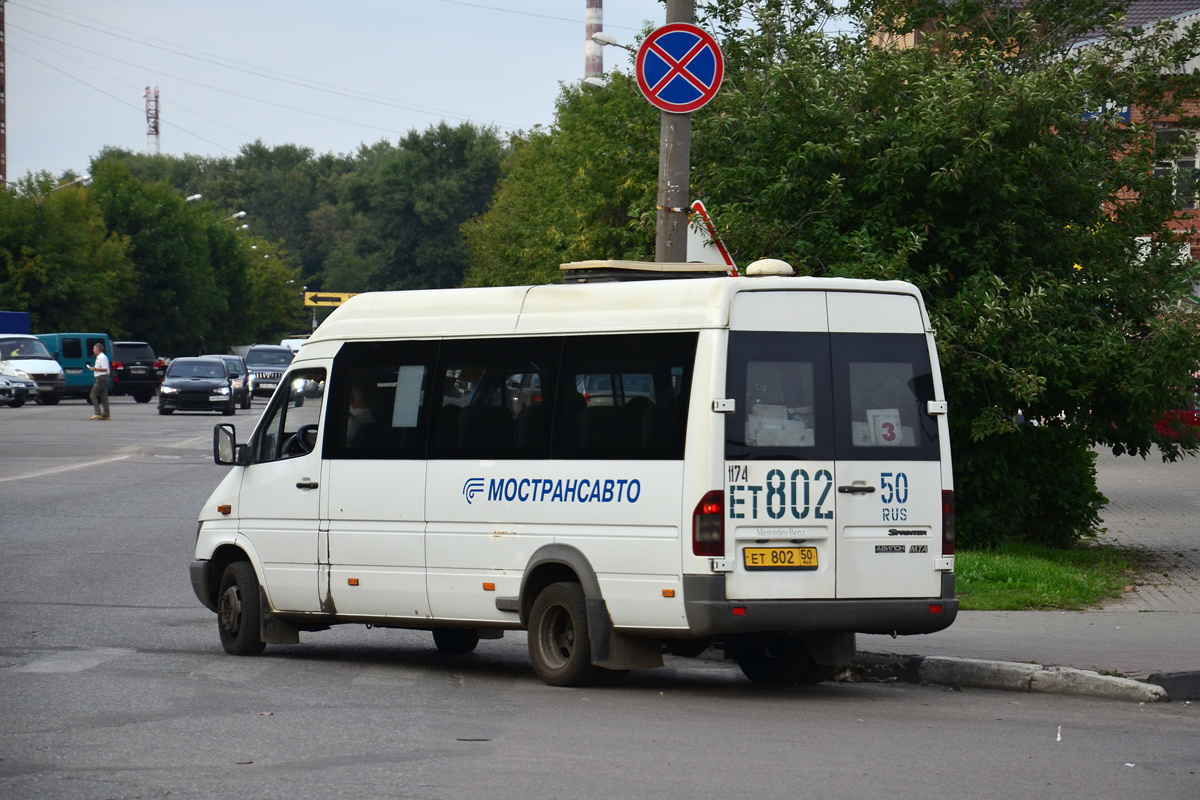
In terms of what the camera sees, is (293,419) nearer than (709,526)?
No

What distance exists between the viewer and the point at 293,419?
35.8 feet

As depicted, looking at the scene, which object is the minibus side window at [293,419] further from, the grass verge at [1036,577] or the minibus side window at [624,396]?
the grass verge at [1036,577]

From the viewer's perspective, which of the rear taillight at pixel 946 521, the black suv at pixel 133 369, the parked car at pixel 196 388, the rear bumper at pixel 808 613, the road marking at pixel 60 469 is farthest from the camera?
the black suv at pixel 133 369

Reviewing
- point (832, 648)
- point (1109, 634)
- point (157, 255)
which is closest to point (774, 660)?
point (832, 648)

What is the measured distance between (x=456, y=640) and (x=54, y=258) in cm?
6844

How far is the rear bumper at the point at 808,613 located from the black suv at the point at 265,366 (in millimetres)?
48732

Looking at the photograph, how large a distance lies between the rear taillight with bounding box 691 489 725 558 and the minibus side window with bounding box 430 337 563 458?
3.83 feet

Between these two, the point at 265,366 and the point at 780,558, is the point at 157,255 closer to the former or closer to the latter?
the point at 265,366

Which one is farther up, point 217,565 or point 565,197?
point 565,197

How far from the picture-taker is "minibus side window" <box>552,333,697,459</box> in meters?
8.88

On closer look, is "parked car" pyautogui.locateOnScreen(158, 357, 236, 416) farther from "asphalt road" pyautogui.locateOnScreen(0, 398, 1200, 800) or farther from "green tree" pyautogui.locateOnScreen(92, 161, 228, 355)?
"green tree" pyautogui.locateOnScreen(92, 161, 228, 355)

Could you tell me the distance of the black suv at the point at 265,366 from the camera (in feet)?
189

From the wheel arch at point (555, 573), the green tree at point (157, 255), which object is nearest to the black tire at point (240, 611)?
the wheel arch at point (555, 573)

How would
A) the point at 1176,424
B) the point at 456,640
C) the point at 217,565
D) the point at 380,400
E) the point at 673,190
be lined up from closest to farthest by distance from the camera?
the point at 380,400 < the point at 456,640 < the point at 217,565 < the point at 673,190 < the point at 1176,424
